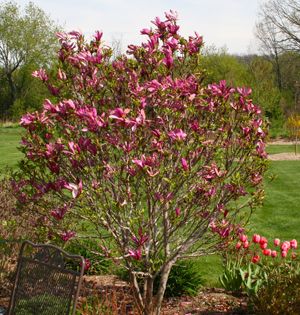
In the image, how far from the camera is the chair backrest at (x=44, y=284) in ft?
11.9

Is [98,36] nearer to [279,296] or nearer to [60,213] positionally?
[60,213]

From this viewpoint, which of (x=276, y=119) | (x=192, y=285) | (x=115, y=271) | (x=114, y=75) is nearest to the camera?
(x=114, y=75)

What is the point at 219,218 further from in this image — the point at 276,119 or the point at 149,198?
the point at 276,119

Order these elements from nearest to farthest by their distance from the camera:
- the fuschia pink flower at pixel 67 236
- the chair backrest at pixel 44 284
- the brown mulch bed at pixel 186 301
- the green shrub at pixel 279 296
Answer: the chair backrest at pixel 44 284 → the green shrub at pixel 279 296 → the fuschia pink flower at pixel 67 236 → the brown mulch bed at pixel 186 301

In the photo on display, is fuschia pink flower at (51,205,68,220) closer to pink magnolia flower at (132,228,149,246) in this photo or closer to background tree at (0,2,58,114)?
pink magnolia flower at (132,228,149,246)

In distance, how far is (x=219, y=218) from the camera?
5.68m

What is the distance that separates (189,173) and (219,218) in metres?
1.13

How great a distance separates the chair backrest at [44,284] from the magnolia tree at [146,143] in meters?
0.82

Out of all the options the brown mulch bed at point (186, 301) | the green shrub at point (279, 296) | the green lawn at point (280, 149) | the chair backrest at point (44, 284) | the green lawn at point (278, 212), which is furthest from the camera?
the green lawn at point (280, 149)

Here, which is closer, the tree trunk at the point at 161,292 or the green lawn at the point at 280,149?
the tree trunk at the point at 161,292

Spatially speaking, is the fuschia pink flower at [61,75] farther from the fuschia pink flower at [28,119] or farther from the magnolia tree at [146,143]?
the fuschia pink flower at [28,119]

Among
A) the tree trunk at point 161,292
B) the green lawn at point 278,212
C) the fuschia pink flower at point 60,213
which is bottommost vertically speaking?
the green lawn at point 278,212

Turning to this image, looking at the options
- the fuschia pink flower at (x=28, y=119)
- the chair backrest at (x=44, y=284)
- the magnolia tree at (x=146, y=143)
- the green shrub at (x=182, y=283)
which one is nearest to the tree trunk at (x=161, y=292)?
the magnolia tree at (x=146, y=143)

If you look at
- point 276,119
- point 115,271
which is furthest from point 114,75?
point 276,119
